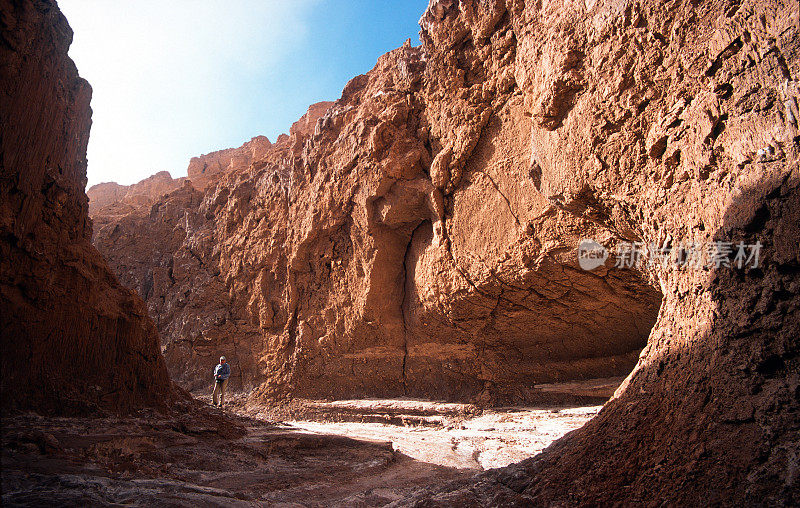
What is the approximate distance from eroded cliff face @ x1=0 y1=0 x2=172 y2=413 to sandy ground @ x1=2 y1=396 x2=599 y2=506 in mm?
350

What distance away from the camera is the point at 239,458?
4016 mm

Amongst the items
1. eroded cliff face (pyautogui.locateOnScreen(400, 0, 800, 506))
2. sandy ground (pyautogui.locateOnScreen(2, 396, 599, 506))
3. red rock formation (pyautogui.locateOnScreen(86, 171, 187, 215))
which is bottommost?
sandy ground (pyautogui.locateOnScreen(2, 396, 599, 506))

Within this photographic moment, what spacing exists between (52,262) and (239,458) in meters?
2.40

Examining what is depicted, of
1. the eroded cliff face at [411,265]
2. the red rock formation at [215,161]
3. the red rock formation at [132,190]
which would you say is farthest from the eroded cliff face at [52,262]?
the red rock formation at [132,190]

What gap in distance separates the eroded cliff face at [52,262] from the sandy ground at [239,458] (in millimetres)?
350

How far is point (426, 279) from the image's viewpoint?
7.71 metres

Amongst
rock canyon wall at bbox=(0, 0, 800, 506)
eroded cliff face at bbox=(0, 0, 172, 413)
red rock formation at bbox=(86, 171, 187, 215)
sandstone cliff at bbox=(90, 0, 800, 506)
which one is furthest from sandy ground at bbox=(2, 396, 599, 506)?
red rock formation at bbox=(86, 171, 187, 215)

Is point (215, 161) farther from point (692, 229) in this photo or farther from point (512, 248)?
point (692, 229)

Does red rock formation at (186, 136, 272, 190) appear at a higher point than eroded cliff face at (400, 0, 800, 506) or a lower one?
higher

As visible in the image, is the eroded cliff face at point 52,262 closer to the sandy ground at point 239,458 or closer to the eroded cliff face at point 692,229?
the sandy ground at point 239,458

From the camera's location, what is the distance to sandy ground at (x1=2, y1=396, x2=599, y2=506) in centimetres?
228

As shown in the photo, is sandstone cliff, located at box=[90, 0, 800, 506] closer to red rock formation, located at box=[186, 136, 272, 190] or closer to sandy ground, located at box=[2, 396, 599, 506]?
sandy ground, located at box=[2, 396, 599, 506]

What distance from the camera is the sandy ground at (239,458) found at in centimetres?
228

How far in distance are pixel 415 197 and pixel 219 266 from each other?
6798 mm
